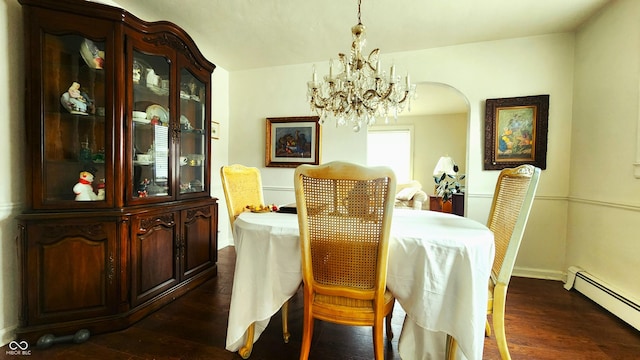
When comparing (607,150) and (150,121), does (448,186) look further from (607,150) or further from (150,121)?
(150,121)

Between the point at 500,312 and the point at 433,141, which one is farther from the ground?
the point at 433,141

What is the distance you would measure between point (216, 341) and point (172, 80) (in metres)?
1.99

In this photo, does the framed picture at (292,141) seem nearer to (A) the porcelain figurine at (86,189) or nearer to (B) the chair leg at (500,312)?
(A) the porcelain figurine at (86,189)

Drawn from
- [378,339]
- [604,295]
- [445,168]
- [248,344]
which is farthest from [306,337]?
[445,168]

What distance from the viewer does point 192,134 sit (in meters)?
2.49

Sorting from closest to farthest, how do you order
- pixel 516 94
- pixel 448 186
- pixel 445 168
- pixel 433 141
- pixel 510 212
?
pixel 510 212
pixel 516 94
pixel 448 186
pixel 445 168
pixel 433 141

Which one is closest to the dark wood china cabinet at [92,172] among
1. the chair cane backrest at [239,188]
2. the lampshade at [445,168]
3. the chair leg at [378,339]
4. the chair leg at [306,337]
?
the chair cane backrest at [239,188]

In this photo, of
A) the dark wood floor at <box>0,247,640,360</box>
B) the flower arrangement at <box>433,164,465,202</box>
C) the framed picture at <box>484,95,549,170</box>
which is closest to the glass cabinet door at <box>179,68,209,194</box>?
the dark wood floor at <box>0,247,640,360</box>

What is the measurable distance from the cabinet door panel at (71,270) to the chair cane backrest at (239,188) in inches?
30.0

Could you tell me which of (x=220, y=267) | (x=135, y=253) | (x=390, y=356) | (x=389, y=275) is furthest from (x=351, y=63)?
(x=220, y=267)

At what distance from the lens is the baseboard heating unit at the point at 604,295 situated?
176 cm

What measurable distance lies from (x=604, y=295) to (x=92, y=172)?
3.91 m

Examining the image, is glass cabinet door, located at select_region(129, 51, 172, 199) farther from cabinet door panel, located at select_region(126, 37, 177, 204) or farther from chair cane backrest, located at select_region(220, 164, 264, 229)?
chair cane backrest, located at select_region(220, 164, 264, 229)

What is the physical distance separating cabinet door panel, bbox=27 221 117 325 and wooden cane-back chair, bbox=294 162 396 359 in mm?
1396
